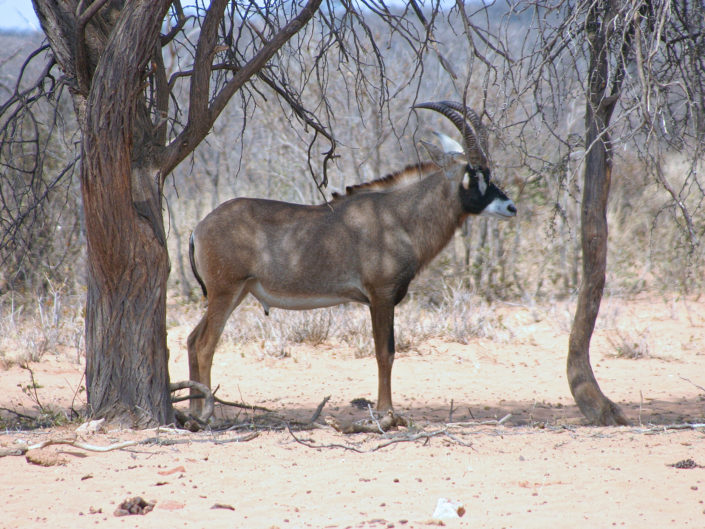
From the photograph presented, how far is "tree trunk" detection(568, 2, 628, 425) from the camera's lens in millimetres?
6156

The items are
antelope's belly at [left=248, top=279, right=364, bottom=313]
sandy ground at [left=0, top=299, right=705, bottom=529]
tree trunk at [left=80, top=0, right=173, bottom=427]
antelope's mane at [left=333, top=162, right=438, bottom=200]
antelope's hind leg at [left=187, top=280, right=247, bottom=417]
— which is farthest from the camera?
antelope's mane at [left=333, top=162, right=438, bottom=200]

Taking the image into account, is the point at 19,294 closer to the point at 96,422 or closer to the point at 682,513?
the point at 96,422

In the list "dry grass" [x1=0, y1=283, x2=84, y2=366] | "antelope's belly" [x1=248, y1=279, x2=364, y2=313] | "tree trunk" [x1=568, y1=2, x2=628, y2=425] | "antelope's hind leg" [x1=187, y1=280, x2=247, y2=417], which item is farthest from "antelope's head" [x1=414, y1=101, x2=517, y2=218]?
"dry grass" [x1=0, y1=283, x2=84, y2=366]

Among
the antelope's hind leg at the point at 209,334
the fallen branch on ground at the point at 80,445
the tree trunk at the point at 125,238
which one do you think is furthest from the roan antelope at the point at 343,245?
the fallen branch on ground at the point at 80,445

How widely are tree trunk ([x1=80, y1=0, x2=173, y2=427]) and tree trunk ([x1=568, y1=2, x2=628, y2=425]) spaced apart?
131 inches

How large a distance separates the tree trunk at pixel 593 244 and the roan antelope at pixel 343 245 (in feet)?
3.49

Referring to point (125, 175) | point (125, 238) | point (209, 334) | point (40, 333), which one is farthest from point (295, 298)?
point (40, 333)

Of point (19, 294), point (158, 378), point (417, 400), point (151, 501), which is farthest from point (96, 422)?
point (19, 294)

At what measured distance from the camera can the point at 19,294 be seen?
1188cm

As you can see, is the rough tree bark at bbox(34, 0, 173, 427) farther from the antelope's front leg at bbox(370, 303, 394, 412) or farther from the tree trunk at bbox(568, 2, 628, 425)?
the tree trunk at bbox(568, 2, 628, 425)

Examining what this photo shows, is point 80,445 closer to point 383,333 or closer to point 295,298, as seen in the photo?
point 295,298

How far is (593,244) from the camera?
616cm

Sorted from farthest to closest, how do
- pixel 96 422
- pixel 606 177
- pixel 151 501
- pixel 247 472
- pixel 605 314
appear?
1. pixel 605 314
2. pixel 606 177
3. pixel 96 422
4. pixel 247 472
5. pixel 151 501

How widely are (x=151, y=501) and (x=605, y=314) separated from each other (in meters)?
8.85
